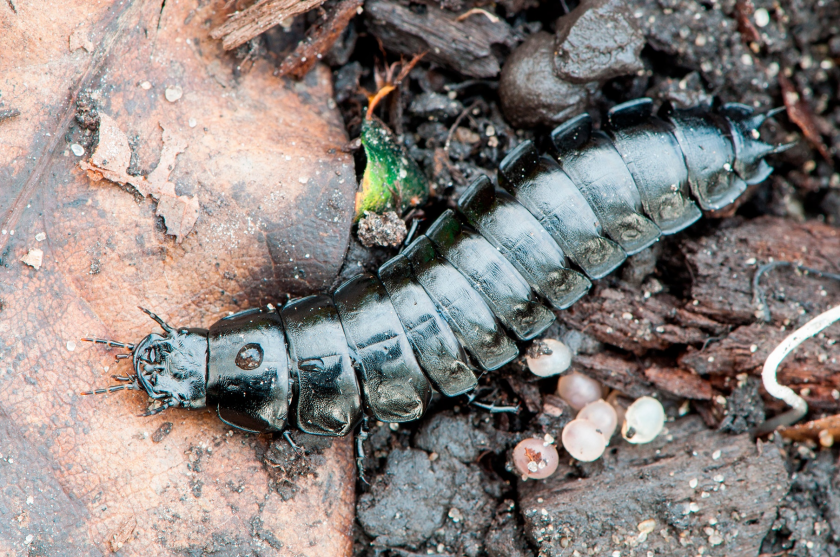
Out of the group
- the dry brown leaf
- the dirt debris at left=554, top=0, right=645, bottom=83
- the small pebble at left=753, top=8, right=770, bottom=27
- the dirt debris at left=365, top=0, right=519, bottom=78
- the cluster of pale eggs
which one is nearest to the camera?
the dry brown leaf

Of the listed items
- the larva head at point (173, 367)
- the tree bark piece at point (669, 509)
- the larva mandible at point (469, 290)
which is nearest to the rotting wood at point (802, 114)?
the larva mandible at point (469, 290)

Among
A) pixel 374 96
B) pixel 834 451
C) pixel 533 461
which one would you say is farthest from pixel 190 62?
pixel 834 451

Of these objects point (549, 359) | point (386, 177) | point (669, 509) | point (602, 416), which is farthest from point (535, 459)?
point (386, 177)

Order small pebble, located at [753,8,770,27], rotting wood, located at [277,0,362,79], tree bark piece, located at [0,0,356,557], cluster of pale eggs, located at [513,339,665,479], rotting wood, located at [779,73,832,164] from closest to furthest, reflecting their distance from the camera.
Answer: tree bark piece, located at [0,0,356,557]
cluster of pale eggs, located at [513,339,665,479]
rotting wood, located at [277,0,362,79]
small pebble, located at [753,8,770,27]
rotting wood, located at [779,73,832,164]

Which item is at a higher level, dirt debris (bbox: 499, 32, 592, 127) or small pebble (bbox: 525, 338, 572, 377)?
dirt debris (bbox: 499, 32, 592, 127)

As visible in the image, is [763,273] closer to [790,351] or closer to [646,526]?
[790,351]

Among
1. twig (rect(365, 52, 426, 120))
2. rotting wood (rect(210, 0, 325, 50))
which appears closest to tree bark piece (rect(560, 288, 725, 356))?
twig (rect(365, 52, 426, 120))

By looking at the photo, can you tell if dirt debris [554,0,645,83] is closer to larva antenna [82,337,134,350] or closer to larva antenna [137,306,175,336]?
larva antenna [137,306,175,336]

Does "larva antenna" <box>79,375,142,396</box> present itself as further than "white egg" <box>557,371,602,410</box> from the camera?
No
